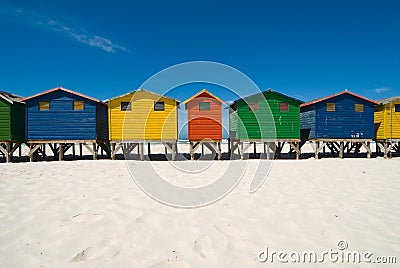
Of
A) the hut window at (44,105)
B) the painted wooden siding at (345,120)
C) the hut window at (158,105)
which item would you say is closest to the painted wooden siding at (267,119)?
the painted wooden siding at (345,120)

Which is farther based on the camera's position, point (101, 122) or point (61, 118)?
point (101, 122)

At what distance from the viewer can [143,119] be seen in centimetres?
1680

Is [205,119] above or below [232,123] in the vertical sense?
above

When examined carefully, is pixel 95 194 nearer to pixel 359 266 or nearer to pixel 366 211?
pixel 359 266

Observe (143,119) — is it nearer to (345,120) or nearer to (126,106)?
(126,106)

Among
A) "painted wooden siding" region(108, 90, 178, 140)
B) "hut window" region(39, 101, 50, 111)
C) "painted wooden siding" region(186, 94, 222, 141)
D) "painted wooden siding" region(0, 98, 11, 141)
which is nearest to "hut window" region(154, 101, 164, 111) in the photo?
"painted wooden siding" region(108, 90, 178, 140)

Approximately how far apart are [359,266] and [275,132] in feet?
48.3

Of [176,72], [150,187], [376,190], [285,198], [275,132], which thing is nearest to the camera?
[285,198]

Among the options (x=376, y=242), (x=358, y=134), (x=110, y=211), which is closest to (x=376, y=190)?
(x=376, y=242)

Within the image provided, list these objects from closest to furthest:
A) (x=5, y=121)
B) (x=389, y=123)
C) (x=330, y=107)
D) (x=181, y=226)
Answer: (x=181, y=226) → (x=5, y=121) → (x=330, y=107) → (x=389, y=123)

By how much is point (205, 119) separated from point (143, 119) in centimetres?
431

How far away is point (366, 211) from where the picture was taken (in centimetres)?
471

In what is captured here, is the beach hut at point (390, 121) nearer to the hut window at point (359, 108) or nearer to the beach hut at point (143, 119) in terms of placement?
the hut window at point (359, 108)

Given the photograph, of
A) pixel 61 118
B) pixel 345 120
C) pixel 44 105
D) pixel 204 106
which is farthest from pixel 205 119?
pixel 44 105
